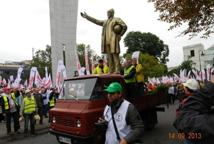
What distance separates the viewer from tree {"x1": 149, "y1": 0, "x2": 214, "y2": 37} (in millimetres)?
14984

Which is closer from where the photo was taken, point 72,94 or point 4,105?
point 72,94

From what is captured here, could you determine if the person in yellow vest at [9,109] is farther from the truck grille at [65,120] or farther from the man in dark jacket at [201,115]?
the man in dark jacket at [201,115]

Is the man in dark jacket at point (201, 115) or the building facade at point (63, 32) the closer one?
the man in dark jacket at point (201, 115)

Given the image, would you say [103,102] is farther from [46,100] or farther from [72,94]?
[46,100]

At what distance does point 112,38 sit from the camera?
1202cm

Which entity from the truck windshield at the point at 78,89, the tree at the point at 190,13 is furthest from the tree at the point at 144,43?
the truck windshield at the point at 78,89

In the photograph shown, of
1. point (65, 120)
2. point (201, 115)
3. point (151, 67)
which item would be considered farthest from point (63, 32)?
point (151, 67)

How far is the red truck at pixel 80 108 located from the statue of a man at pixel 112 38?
2108 mm

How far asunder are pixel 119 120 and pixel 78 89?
16.8ft

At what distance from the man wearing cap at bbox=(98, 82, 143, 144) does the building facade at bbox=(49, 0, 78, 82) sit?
75.7 feet

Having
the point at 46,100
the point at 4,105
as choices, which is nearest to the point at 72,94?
the point at 4,105

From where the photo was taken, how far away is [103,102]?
906 cm

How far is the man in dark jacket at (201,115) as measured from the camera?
2.03 m

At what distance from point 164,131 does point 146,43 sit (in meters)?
68.7
